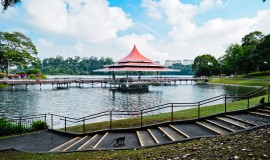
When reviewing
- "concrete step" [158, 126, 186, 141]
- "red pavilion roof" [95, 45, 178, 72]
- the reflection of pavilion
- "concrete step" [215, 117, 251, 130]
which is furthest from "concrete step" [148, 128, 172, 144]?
"red pavilion roof" [95, 45, 178, 72]

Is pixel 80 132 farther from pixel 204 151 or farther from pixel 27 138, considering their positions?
pixel 204 151

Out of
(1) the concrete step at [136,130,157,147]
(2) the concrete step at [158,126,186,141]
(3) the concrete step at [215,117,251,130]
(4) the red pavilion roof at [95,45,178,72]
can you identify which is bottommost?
(1) the concrete step at [136,130,157,147]

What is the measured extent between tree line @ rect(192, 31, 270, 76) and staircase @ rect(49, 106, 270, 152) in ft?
167

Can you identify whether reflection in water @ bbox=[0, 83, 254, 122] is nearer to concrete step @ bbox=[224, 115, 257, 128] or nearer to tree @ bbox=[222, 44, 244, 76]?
concrete step @ bbox=[224, 115, 257, 128]

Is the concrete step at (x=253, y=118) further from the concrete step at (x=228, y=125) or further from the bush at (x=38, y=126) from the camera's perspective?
the bush at (x=38, y=126)

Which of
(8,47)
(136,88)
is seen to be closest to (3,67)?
(8,47)

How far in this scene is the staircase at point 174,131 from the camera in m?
9.25

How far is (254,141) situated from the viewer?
658cm

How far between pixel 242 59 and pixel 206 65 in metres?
25.9

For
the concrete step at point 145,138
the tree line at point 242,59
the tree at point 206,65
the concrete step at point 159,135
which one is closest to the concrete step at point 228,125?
the concrete step at point 159,135

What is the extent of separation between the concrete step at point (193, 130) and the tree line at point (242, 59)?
52.0 m

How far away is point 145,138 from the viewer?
9.98m

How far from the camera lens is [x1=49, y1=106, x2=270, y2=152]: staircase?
30.3 ft

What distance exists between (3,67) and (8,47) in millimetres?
9458
